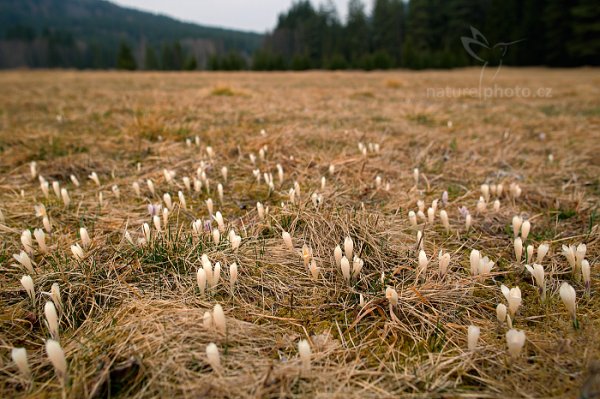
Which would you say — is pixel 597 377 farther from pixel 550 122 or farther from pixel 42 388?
pixel 550 122

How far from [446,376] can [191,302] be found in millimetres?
955

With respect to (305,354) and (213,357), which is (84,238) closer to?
(213,357)

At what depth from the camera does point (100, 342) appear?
1.28 meters

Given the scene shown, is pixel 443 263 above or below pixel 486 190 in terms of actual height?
below

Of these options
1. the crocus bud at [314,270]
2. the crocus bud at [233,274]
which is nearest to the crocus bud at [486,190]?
the crocus bud at [314,270]

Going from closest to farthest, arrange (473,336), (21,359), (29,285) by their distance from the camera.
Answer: (21,359)
(473,336)
(29,285)

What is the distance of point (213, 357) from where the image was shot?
116 centimetres

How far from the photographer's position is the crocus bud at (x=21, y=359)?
1130 millimetres

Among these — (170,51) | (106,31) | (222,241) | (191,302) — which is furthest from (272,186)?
(106,31)

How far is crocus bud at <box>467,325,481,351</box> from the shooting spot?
4.14 ft

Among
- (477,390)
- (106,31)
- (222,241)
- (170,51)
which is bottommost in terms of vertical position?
(477,390)

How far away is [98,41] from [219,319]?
160m

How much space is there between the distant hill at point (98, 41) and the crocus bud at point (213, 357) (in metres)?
48.1

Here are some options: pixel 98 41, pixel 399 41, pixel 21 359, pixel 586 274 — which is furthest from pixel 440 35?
pixel 98 41
